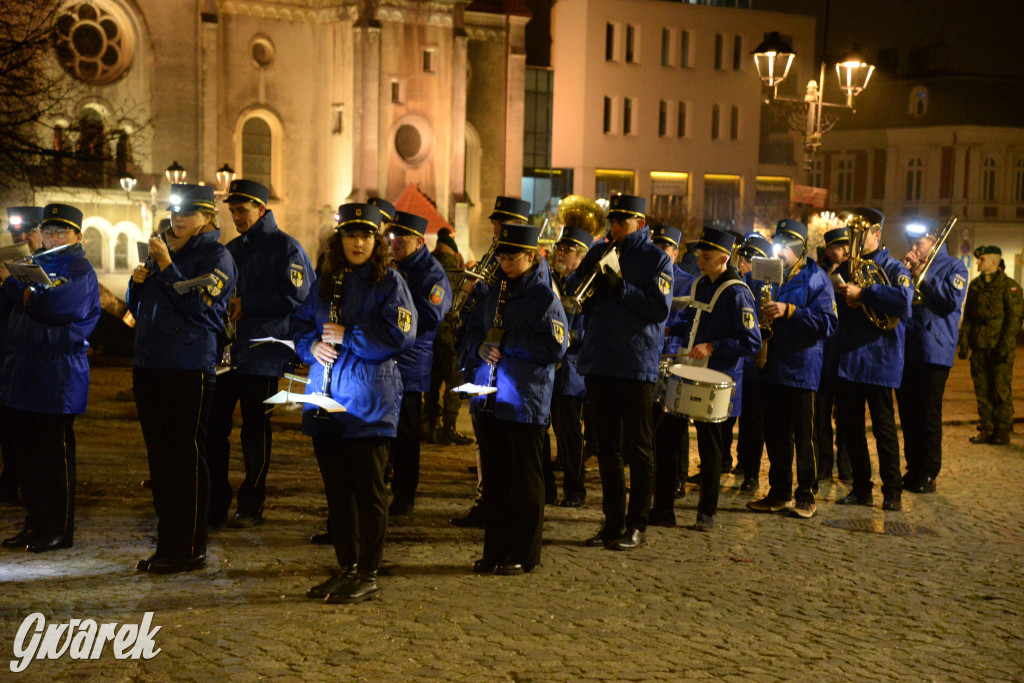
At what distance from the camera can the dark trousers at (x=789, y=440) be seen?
31.5 feet

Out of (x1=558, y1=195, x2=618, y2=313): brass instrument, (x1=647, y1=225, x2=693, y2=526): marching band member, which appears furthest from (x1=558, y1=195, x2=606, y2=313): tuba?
(x1=647, y1=225, x2=693, y2=526): marching band member

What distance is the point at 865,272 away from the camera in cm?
1003

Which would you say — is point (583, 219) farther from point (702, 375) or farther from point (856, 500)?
point (856, 500)

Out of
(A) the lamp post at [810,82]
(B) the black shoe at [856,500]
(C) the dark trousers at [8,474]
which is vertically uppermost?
(A) the lamp post at [810,82]

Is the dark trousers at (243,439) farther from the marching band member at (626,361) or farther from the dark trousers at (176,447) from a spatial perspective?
the marching band member at (626,361)

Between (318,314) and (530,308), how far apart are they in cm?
131

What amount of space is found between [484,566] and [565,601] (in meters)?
0.79

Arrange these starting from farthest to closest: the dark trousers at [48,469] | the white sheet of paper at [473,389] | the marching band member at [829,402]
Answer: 1. the marching band member at [829,402]
2. the dark trousers at [48,469]
3. the white sheet of paper at [473,389]

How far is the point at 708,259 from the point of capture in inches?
349

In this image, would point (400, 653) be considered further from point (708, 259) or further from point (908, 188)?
point (908, 188)

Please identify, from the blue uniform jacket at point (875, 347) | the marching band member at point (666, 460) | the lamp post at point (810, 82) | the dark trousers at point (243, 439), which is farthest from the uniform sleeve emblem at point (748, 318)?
the lamp post at point (810, 82)

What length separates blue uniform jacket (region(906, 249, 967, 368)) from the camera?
10883mm

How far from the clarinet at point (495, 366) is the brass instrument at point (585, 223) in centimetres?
61

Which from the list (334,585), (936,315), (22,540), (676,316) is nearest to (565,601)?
(334,585)
